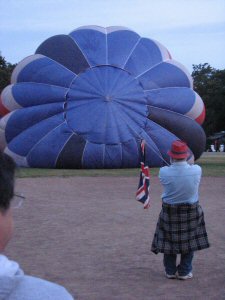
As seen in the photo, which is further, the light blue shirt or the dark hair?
the light blue shirt

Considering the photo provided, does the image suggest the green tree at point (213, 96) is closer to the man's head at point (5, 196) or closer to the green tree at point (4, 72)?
the green tree at point (4, 72)

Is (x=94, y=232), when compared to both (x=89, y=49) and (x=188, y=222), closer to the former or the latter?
(x=188, y=222)

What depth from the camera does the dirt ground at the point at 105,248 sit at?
5.46 meters

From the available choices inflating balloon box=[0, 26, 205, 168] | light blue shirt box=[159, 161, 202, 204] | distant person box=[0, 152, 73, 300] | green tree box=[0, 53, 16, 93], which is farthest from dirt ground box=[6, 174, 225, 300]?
green tree box=[0, 53, 16, 93]

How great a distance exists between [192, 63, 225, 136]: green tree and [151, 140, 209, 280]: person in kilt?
48.9m

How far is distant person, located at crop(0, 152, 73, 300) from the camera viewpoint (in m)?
1.28

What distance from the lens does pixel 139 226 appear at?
29.5 feet

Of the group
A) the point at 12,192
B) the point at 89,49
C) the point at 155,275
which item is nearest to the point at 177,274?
the point at 155,275

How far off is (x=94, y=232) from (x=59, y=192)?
5378 mm

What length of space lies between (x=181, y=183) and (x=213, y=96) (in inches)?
2017

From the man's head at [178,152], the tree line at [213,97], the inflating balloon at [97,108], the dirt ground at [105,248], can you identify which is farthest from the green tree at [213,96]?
the man's head at [178,152]

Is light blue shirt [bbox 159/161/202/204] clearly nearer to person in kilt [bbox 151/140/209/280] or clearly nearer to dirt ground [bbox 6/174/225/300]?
person in kilt [bbox 151/140/209/280]

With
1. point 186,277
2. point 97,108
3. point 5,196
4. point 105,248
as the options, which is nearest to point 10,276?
point 5,196

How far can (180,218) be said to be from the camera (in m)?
5.68
